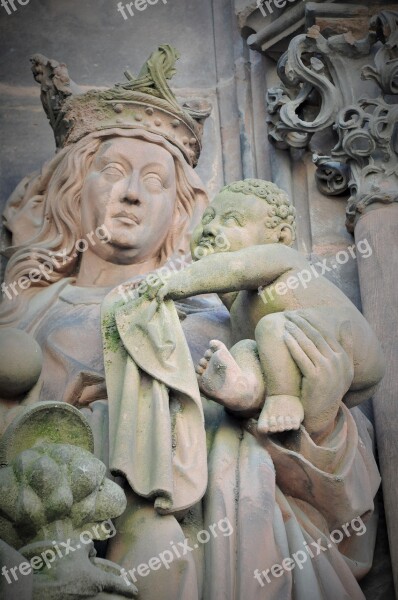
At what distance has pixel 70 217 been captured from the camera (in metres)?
6.46

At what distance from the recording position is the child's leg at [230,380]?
519cm

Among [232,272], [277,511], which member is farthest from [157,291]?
[277,511]

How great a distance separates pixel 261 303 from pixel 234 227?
0.26m

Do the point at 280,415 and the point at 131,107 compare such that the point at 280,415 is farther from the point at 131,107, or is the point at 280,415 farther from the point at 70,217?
the point at 131,107

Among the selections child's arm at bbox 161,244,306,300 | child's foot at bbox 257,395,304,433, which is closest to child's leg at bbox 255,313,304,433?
child's foot at bbox 257,395,304,433

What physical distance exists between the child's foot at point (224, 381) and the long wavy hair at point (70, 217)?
1.27m

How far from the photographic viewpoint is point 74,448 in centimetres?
482

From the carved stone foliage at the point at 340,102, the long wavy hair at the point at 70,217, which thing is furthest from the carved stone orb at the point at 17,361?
the carved stone foliage at the point at 340,102

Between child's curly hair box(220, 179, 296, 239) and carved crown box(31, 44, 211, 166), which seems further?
carved crown box(31, 44, 211, 166)

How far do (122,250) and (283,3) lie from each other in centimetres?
153

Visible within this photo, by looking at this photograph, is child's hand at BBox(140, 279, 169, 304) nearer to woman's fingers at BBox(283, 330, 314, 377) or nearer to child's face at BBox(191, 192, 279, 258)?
child's face at BBox(191, 192, 279, 258)

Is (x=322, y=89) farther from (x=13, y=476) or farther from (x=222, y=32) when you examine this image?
(x=13, y=476)

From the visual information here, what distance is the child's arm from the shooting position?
211 inches

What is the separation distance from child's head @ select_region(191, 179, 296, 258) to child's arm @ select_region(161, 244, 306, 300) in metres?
0.13
